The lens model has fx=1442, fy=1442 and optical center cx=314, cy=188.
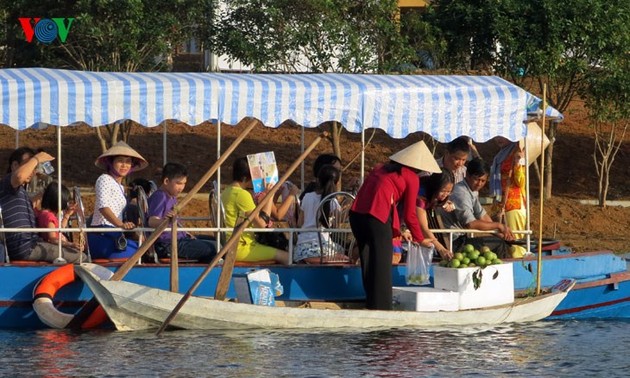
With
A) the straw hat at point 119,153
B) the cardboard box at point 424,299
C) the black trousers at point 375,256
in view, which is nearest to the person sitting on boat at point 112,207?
the straw hat at point 119,153

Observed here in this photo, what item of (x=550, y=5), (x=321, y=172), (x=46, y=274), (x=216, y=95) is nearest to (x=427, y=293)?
(x=321, y=172)

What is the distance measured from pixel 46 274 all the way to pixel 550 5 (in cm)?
1335

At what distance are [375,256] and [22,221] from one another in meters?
3.40

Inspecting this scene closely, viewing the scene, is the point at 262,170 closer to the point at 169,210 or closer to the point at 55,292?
the point at 169,210

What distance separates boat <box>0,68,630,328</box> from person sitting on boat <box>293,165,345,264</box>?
0.73 ft

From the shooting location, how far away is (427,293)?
45.4ft

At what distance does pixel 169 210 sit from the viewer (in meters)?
14.0

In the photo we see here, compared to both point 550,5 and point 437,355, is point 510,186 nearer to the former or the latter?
point 437,355

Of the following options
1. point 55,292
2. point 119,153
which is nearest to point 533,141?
point 119,153

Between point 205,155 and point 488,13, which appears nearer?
point 488,13

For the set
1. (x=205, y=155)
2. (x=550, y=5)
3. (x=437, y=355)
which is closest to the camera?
(x=437, y=355)

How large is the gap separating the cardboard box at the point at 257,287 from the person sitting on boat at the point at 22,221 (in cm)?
157

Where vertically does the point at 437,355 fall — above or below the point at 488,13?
below

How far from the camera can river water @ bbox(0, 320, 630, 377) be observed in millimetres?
12164
